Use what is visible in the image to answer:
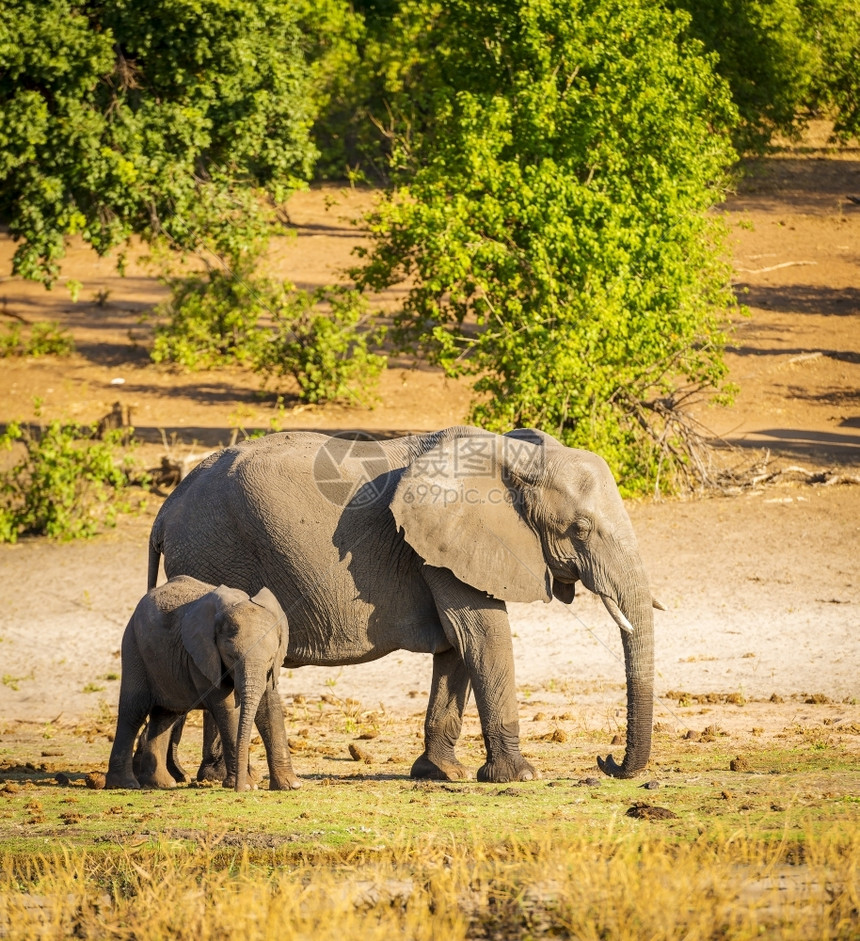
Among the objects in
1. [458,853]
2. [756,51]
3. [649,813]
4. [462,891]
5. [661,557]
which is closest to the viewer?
[462,891]

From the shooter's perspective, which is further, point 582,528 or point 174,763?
point 174,763

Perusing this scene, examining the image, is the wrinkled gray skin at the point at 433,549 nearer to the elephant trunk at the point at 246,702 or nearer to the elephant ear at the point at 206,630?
the elephant ear at the point at 206,630

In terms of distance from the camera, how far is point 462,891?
580 cm

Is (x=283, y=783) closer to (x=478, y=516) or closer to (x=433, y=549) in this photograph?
(x=433, y=549)

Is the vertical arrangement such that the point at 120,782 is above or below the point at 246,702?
below

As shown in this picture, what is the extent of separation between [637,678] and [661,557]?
6.42 metres

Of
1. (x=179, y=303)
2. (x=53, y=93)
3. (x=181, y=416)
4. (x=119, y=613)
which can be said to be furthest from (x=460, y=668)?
(x=179, y=303)

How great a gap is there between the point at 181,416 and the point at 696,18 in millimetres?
15772

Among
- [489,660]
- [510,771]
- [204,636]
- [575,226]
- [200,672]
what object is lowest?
[510,771]

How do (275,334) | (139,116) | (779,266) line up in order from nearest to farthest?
1. (139,116)
2. (275,334)
3. (779,266)

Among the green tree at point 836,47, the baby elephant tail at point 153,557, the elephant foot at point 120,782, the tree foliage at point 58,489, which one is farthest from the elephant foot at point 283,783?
the green tree at point 836,47

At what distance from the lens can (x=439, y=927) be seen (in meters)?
5.29

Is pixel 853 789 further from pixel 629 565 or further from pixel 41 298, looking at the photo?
pixel 41 298

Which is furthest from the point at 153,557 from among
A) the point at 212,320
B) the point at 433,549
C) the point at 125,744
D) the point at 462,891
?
the point at 212,320
